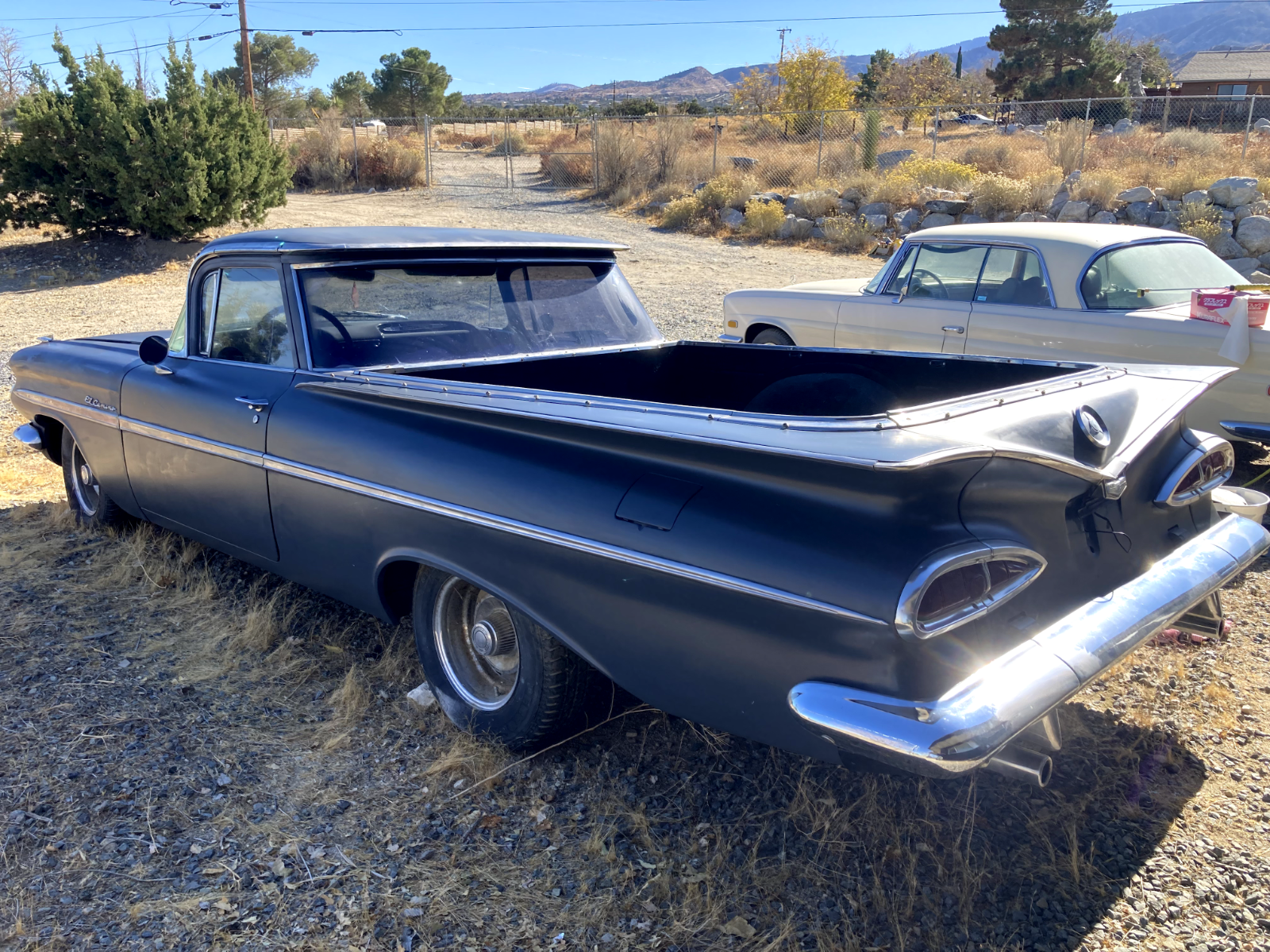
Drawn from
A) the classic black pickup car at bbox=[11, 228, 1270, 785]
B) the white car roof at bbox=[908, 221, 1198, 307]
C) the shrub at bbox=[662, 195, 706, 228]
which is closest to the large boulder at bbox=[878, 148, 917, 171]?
the shrub at bbox=[662, 195, 706, 228]

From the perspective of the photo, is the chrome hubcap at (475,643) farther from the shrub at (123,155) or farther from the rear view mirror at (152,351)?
the shrub at (123,155)

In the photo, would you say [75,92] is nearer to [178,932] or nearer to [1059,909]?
[178,932]

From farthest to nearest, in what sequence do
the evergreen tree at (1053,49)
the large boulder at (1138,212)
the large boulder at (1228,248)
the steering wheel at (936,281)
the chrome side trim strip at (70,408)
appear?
the evergreen tree at (1053,49)
the large boulder at (1138,212)
the large boulder at (1228,248)
the steering wheel at (936,281)
the chrome side trim strip at (70,408)

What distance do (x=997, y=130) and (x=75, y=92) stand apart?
22904 millimetres

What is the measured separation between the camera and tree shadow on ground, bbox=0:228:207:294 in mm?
14922

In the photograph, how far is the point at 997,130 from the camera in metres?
26.7

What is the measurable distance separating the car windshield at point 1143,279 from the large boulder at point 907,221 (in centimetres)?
1116

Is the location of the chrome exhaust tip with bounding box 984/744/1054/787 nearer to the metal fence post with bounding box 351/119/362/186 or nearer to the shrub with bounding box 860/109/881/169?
the shrub with bounding box 860/109/881/169

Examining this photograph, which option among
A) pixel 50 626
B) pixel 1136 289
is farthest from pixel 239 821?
pixel 1136 289

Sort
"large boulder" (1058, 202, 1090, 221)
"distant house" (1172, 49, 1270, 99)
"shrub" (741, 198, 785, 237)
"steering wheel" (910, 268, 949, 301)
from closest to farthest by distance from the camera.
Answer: "steering wheel" (910, 268, 949, 301) → "large boulder" (1058, 202, 1090, 221) → "shrub" (741, 198, 785, 237) → "distant house" (1172, 49, 1270, 99)

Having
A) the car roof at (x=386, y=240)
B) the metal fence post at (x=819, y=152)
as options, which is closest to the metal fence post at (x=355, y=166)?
the metal fence post at (x=819, y=152)

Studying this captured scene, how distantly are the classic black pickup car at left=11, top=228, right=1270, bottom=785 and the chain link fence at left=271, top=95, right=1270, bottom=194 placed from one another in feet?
48.8

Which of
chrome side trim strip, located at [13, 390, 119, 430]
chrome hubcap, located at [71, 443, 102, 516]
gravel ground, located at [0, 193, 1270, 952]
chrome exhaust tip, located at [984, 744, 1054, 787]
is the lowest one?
gravel ground, located at [0, 193, 1270, 952]

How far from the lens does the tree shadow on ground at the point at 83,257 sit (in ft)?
49.0
